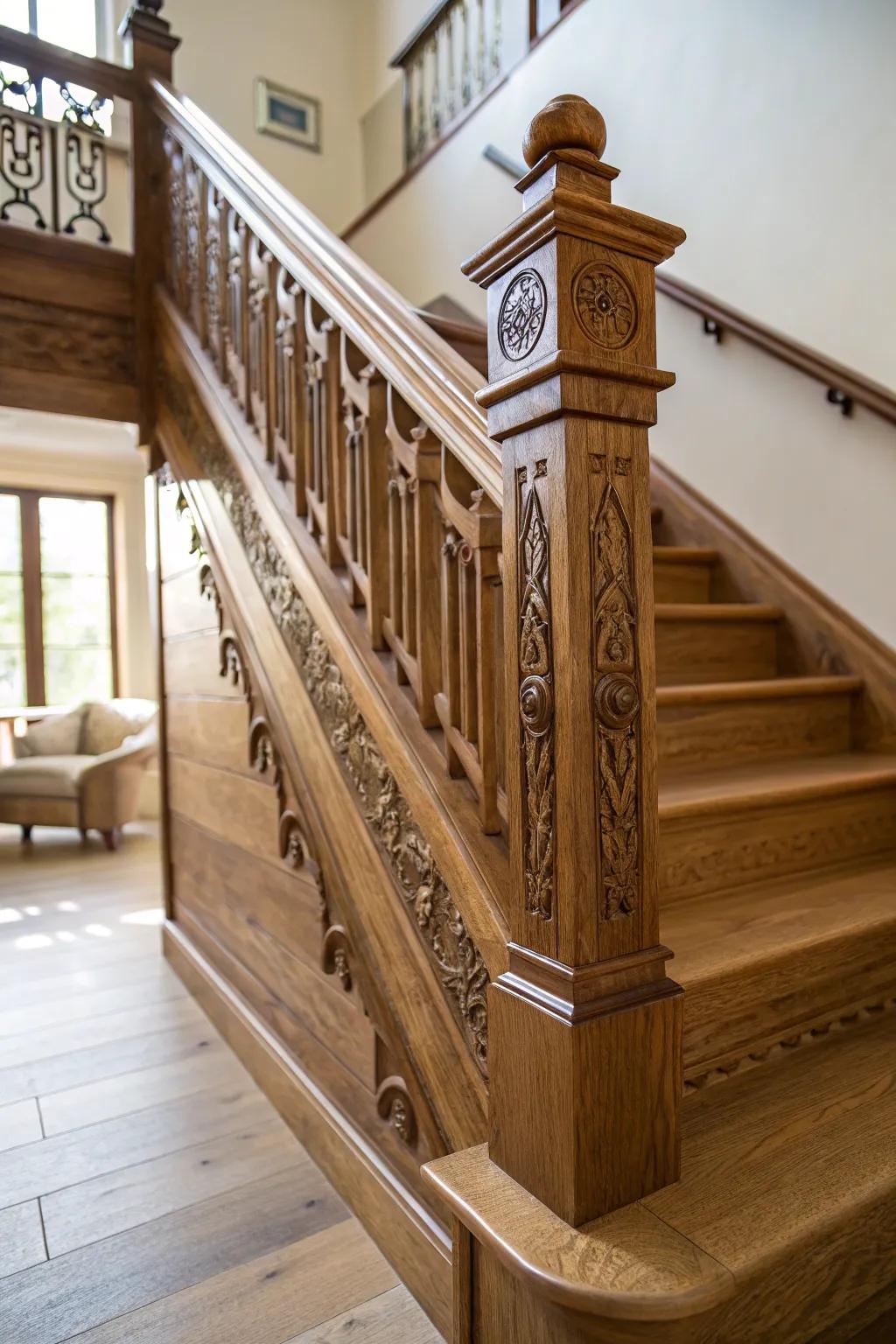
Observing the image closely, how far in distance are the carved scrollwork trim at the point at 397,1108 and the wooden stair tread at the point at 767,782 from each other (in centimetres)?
63

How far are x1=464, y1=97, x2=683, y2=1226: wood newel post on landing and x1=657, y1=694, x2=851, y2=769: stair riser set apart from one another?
778mm

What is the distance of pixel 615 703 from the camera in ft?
2.90

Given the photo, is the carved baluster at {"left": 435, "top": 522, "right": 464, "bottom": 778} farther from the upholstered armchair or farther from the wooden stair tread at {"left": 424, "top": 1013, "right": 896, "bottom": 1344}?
the upholstered armchair

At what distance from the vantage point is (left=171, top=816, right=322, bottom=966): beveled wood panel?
5.68 ft

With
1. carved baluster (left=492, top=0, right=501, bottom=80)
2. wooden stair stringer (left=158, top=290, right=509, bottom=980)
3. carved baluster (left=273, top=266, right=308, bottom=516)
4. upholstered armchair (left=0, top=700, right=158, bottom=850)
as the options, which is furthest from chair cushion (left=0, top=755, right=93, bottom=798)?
carved baluster (left=492, top=0, right=501, bottom=80)

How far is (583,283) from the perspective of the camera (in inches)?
33.9

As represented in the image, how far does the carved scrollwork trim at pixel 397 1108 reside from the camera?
1.33m

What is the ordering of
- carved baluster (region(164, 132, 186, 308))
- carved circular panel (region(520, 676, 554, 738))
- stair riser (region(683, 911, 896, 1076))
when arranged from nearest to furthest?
carved circular panel (region(520, 676, 554, 738)) < stair riser (region(683, 911, 896, 1076)) < carved baluster (region(164, 132, 186, 308))

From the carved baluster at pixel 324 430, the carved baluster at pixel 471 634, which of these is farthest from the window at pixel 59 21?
the carved baluster at pixel 471 634

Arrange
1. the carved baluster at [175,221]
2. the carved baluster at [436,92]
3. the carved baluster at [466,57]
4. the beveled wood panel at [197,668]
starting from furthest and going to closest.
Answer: the carved baluster at [436,92]
the carved baluster at [466,57]
the carved baluster at [175,221]
the beveled wood panel at [197,668]

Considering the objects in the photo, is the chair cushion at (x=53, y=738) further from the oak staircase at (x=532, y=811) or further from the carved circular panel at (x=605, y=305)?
the carved circular panel at (x=605, y=305)

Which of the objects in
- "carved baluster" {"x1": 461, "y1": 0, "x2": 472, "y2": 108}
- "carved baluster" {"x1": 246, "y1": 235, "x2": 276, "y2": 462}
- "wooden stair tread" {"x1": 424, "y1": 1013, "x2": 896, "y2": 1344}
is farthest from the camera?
"carved baluster" {"x1": 461, "y1": 0, "x2": 472, "y2": 108}

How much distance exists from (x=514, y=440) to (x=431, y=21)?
165 inches

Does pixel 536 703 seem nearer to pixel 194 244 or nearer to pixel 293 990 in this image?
pixel 293 990
